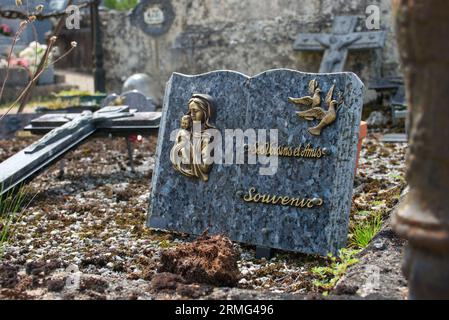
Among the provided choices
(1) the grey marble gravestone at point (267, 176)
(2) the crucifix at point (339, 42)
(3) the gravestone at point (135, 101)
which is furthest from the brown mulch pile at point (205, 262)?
(2) the crucifix at point (339, 42)

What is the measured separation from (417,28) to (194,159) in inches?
114

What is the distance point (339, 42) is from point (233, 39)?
214cm

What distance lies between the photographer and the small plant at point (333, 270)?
352cm

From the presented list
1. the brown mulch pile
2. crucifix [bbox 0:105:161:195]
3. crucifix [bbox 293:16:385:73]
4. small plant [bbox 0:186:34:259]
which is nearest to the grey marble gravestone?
the brown mulch pile

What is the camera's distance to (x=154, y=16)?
533 inches

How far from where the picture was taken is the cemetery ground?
2920 millimetres

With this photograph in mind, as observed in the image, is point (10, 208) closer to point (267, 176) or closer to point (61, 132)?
point (61, 132)

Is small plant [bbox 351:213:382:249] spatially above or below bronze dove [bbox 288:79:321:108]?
below

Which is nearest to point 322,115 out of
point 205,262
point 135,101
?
point 205,262

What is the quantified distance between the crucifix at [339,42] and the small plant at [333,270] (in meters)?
7.78

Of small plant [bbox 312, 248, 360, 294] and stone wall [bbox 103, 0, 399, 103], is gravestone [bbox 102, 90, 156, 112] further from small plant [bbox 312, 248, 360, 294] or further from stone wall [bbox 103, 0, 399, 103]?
small plant [bbox 312, 248, 360, 294]

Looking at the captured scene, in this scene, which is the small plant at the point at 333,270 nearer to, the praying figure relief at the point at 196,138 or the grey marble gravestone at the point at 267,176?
the grey marble gravestone at the point at 267,176

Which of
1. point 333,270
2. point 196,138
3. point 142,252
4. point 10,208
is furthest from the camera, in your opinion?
point 10,208

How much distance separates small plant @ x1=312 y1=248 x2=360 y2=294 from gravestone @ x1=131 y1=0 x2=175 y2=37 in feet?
32.7
